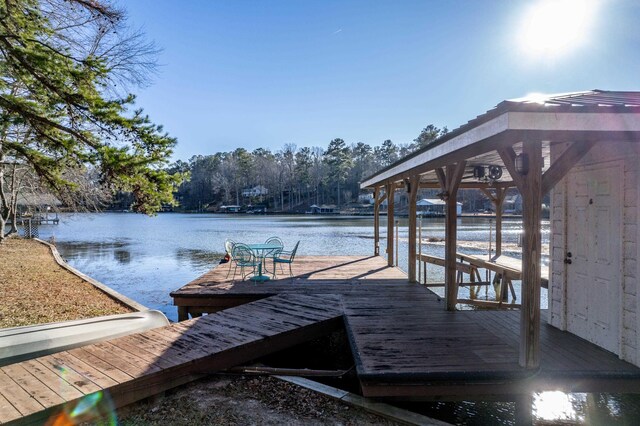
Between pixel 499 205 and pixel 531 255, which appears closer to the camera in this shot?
pixel 531 255

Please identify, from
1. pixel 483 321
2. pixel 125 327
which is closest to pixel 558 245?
pixel 483 321

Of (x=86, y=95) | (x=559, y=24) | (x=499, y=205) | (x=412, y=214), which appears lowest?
(x=412, y=214)

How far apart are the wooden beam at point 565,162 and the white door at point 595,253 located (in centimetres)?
81

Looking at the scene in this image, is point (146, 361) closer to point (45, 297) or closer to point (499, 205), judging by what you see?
point (45, 297)

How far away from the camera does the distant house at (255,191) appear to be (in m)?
74.9

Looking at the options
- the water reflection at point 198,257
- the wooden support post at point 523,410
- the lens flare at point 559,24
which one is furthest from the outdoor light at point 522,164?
the water reflection at point 198,257

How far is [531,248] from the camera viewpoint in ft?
10.4

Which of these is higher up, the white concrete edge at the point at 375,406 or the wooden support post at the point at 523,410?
the white concrete edge at the point at 375,406

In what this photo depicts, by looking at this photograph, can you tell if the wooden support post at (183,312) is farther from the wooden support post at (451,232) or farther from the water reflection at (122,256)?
the water reflection at (122,256)

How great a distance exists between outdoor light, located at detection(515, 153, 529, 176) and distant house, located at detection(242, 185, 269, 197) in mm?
72271

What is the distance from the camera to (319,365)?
16.3 feet

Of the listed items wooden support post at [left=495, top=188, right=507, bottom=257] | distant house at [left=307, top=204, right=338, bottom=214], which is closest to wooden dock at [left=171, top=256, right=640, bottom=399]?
wooden support post at [left=495, top=188, right=507, bottom=257]

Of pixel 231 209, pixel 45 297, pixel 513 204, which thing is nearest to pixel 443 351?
pixel 45 297

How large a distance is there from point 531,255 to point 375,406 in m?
1.75
